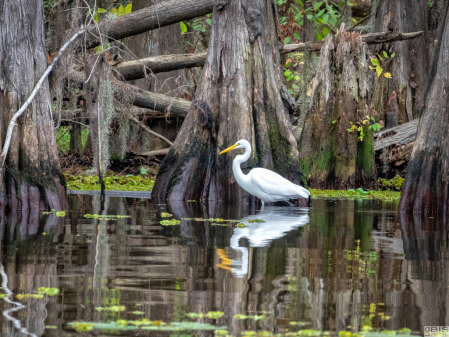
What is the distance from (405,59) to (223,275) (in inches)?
620

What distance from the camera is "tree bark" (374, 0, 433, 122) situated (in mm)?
18094

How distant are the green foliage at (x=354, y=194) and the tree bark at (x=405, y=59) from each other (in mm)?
4978

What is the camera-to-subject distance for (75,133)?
55.7 feet

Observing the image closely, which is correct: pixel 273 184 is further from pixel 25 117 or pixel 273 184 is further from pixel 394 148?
pixel 394 148

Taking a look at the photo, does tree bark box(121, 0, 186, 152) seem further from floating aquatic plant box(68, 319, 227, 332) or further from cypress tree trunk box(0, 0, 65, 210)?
floating aquatic plant box(68, 319, 227, 332)

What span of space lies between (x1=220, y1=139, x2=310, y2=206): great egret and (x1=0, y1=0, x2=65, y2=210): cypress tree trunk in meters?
3.27

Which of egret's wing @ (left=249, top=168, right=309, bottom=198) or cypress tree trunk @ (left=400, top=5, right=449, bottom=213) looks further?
egret's wing @ (left=249, top=168, right=309, bottom=198)

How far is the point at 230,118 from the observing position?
1132 cm

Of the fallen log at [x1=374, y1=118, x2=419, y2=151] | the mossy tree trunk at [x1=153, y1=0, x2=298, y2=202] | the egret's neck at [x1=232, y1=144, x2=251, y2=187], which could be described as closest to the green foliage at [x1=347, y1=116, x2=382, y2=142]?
the fallen log at [x1=374, y1=118, x2=419, y2=151]

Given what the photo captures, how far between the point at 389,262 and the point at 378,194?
28.4ft

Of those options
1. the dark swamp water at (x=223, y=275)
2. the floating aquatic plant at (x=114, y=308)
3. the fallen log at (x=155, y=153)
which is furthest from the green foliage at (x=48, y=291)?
the fallen log at (x=155, y=153)

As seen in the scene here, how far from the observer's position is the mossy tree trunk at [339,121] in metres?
14.4

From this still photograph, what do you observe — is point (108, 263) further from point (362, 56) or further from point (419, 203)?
point (362, 56)

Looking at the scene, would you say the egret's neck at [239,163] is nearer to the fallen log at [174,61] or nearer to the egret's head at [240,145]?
the egret's head at [240,145]
